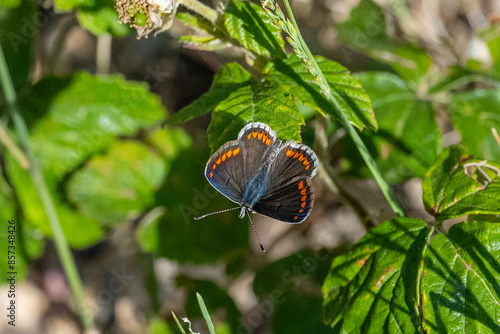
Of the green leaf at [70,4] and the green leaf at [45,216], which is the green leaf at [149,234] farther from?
the green leaf at [70,4]

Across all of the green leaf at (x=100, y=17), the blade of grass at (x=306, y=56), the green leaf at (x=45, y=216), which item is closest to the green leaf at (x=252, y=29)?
the blade of grass at (x=306, y=56)

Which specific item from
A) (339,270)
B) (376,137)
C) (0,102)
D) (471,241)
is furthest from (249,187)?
(0,102)

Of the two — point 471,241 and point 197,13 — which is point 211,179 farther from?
point 471,241

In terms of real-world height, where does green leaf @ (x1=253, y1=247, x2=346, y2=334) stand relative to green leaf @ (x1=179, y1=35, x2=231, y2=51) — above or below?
below

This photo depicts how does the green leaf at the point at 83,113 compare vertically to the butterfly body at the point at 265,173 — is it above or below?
below

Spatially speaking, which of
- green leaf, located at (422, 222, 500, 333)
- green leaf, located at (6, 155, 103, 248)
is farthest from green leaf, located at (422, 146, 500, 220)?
green leaf, located at (6, 155, 103, 248)

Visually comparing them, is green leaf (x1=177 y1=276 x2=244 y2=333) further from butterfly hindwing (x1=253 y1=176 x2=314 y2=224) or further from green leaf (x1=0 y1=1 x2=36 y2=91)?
green leaf (x1=0 y1=1 x2=36 y2=91)
